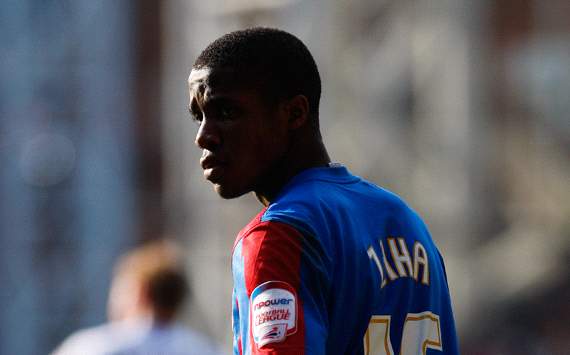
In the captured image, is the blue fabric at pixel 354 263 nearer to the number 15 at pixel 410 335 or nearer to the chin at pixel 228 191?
the number 15 at pixel 410 335

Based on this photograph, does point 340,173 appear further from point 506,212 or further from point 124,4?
point 124,4

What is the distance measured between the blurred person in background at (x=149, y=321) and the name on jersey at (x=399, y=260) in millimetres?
2584

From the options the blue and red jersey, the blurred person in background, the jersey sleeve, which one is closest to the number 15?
the blue and red jersey

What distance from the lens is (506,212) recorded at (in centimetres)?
920

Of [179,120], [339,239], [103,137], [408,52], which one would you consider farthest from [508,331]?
[339,239]

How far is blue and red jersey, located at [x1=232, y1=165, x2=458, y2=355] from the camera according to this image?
7.73ft

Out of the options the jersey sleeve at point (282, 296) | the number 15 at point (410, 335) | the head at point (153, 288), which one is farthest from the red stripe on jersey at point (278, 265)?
the head at point (153, 288)

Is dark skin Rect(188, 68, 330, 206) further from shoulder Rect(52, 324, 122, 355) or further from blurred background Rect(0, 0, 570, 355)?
blurred background Rect(0, 0, 570, 355)

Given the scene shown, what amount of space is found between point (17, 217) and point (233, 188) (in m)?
11.9

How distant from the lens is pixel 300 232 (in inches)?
93.7

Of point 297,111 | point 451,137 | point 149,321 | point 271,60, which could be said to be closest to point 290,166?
point 297,111

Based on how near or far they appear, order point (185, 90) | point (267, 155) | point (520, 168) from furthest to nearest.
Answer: point (185, 90), point (520, 168), point (267, 155)

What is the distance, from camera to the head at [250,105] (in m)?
2.59

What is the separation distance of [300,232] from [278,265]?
77mm
